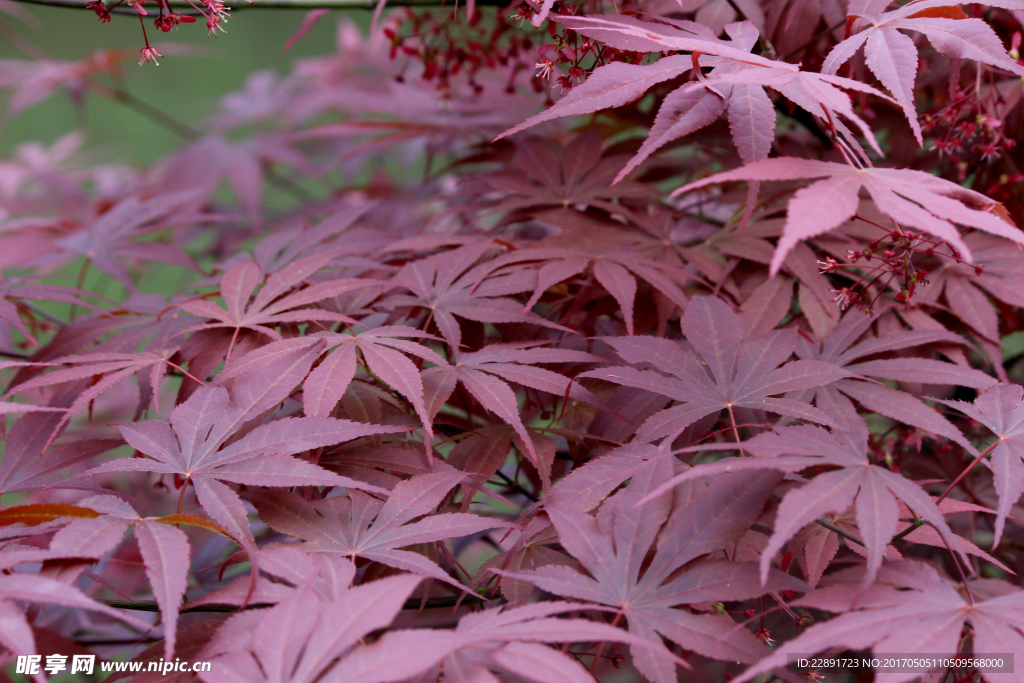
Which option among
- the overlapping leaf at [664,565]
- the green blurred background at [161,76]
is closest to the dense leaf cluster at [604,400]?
the overlapping leaf at [664,565]

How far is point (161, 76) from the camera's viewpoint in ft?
10.0

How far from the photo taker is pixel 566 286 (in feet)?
2.62

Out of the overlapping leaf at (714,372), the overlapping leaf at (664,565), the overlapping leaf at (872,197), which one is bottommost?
the overlapping leaf at (664,565)

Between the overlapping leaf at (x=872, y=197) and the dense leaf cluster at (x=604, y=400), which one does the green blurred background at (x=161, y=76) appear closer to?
the dense leaf cluster at (x=604, y=400)

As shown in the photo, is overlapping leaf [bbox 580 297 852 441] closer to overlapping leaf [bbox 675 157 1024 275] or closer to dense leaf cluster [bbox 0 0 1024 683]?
dense leaf cluster [bbox 0 0 1024 683]

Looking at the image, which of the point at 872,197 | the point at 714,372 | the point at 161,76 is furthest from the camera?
the point at 161,76

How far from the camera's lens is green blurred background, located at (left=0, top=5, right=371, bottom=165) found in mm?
2896

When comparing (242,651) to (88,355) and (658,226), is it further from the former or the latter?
(658,226)

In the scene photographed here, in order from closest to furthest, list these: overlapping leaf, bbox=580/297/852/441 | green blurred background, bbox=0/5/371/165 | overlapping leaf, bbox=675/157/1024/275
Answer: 1. overlapping leaf, bbox=675/157/1024/275
2. overlapping leaf, bbox=580/297/852/441
3. green blurred background, bbox=0/5/371/165

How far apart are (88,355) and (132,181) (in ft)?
3.73

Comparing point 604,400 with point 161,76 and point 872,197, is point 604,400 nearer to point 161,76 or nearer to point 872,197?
point 872,197

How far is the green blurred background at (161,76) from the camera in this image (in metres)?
2.90

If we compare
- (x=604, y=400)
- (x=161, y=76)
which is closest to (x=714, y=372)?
(x=604, y=400)

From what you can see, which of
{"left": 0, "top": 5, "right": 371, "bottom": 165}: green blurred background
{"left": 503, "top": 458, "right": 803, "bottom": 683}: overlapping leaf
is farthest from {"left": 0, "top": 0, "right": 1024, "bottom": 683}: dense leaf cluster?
{"left": 0, "top": 5, "right": 371, "bottom": 165}: green blurred background
